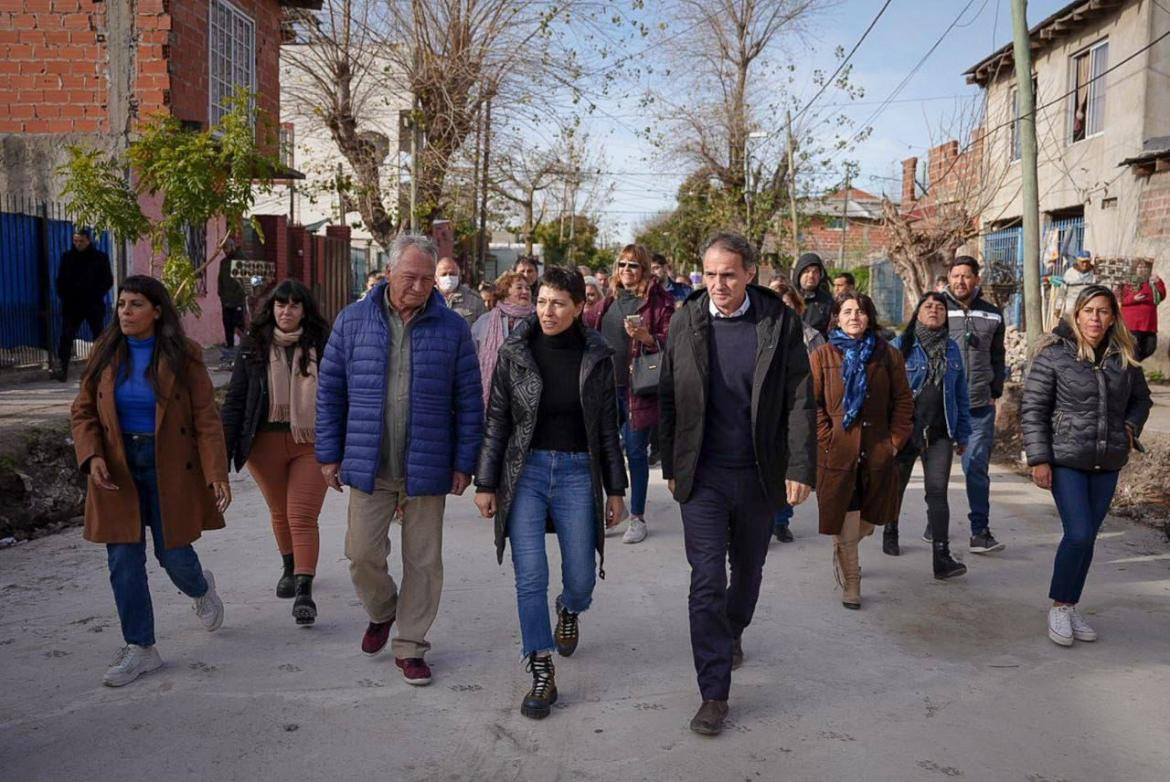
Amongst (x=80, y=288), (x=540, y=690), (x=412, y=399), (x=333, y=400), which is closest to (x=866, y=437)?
(x=540, y=690)

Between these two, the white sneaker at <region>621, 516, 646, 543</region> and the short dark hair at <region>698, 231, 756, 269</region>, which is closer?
the short dark hair at <region>698, 231, 756, 269</region>

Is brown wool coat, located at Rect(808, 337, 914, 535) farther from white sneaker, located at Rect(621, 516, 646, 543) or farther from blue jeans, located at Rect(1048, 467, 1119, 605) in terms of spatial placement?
white sneaker, located at Rect(621, 516, 646, 543)

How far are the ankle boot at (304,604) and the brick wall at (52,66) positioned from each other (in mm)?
12470

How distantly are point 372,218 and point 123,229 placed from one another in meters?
13.7

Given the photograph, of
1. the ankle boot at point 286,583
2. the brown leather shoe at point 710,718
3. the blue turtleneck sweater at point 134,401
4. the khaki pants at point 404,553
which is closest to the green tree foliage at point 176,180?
the ankle boot at point 286,583

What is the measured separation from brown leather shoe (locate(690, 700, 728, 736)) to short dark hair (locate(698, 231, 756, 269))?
1801 millimetres

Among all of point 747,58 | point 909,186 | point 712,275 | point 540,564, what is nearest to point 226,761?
point 540,564

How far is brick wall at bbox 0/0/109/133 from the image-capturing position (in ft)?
50.3

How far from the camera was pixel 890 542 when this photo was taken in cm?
729

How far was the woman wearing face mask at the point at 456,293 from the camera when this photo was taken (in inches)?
341

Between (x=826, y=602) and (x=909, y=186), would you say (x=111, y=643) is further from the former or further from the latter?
(x=909, y=186)

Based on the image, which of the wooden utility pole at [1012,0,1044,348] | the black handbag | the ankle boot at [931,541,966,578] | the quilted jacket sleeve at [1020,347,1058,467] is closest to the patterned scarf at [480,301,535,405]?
the black handbag

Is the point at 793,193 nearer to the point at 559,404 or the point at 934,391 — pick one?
the point at 934,391

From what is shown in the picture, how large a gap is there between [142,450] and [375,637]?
136 centimetres
